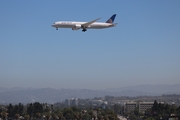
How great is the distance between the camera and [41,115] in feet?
518

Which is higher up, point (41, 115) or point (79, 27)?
point (79, 27)

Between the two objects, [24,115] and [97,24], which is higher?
[97,24]

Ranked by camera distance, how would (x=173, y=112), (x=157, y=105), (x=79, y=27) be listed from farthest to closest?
(x=157, y=105) → (x=173, y=112) → (x=79, y=27)

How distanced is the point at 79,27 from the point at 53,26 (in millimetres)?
6855

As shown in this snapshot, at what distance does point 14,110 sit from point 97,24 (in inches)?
2829

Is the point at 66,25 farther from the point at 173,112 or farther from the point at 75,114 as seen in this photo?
the point at 173,112

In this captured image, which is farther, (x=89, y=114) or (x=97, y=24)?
(x=89, y=114)

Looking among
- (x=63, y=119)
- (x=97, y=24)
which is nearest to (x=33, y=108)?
(x=63, y=119)

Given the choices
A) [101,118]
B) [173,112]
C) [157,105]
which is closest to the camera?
[101,118]

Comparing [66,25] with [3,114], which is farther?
[3,114]

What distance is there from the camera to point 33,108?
511 feet

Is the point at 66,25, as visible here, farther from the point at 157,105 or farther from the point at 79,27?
the point at 157,105

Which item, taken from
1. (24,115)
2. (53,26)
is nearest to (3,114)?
(24,115)

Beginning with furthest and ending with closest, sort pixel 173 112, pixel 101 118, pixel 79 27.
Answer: pixel 173 112 → pixel 101 118 → pixel 79 27
